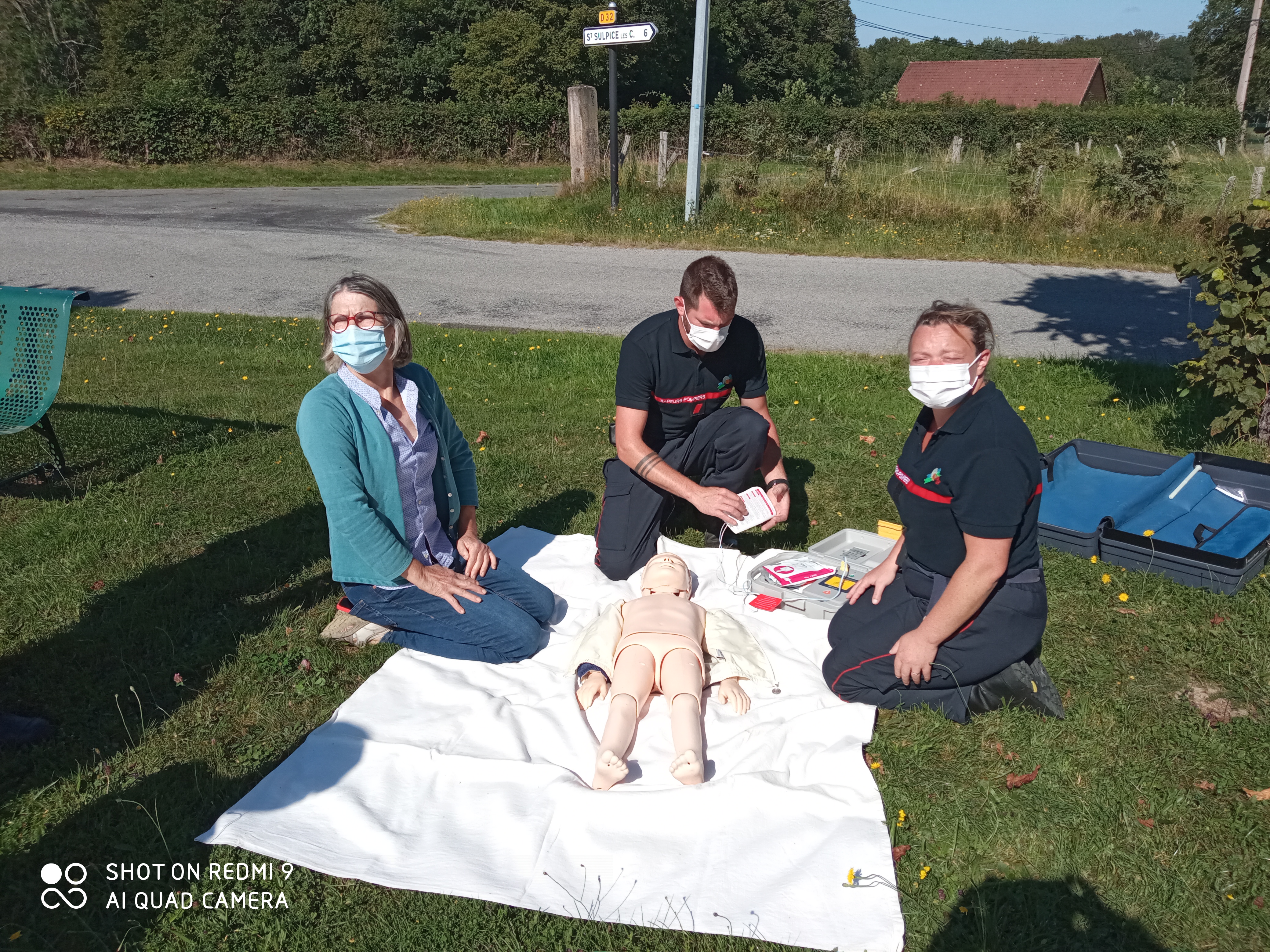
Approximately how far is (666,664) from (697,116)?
44.7 feet

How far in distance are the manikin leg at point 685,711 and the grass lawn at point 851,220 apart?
1226cm

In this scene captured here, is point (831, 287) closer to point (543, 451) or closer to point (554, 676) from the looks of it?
point (543, 451)

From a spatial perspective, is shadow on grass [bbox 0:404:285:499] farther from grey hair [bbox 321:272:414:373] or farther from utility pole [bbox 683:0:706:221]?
utility pole [bbox 683:0:706:221]

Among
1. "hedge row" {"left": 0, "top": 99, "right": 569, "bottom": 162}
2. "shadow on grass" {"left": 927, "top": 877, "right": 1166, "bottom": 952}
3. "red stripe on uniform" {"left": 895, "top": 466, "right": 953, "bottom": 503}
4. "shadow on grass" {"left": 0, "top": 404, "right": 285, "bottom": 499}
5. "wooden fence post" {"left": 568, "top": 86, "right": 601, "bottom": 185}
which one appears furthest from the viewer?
"hedge row" {"left": 0, "top": 99, "right": 569, "bottom": 162}

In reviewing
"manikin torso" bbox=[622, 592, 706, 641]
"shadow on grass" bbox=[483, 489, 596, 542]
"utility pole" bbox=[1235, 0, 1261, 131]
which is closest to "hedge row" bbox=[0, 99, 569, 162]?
"shadow on grass" bbox=[483, 489, 596, 542]

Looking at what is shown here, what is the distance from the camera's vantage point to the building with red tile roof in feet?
207

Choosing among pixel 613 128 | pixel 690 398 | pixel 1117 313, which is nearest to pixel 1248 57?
pixel 613 128

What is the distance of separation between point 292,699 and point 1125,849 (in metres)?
3.21

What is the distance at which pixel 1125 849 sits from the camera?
3.00m

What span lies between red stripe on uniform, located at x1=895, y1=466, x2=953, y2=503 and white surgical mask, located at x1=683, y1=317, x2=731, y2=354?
47.4 inches

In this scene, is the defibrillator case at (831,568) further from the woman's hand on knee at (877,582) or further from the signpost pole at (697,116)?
the signpost pole at (697,116)

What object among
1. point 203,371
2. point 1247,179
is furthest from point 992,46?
point 203,371

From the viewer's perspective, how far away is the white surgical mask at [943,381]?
3.32 meters

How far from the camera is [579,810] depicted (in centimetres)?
314
